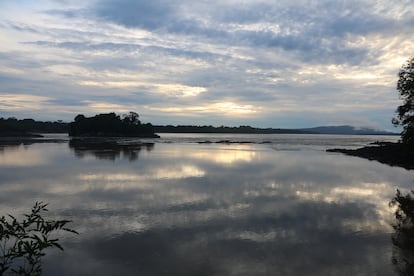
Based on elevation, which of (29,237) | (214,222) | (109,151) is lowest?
(214,222)

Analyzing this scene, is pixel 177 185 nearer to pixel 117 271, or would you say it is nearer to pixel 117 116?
pixel 117 271

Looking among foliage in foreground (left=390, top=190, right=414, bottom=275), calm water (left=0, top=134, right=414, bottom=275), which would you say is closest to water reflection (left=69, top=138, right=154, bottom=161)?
calm water (left=0, top=134, right=414, bottom=275)

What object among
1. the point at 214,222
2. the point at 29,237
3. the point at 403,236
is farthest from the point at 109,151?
the point at 29,237

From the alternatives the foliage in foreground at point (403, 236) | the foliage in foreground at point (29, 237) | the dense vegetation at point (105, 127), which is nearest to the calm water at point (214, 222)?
the foliage in foreground at point (403, 236)

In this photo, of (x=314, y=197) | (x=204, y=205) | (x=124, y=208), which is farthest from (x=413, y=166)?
(x=124, y=208)

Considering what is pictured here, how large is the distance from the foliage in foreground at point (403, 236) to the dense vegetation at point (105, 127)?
484ft

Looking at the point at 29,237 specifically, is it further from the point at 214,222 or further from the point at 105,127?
the point at 105,127

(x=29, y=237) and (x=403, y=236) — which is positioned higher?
(x=29, y=237)

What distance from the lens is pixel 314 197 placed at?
2039 cm

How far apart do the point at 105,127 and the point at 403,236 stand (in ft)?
504

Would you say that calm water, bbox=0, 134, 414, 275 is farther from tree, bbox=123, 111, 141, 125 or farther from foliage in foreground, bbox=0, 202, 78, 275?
tree, bbox=123, 111, 141, 125

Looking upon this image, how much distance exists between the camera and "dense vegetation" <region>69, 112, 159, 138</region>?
157 m

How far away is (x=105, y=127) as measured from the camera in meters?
158

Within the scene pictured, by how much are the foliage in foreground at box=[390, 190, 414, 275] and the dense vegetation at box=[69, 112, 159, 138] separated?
148 metres
